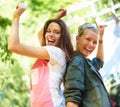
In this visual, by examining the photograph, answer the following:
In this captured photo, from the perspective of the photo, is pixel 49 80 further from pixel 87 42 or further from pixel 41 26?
pixel 41 26

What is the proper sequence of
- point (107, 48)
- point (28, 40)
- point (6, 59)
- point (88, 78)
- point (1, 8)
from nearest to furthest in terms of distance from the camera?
point (88, 78) → point (6, 59) → point (1, 8) → point (28, 40) → point (107, 48)

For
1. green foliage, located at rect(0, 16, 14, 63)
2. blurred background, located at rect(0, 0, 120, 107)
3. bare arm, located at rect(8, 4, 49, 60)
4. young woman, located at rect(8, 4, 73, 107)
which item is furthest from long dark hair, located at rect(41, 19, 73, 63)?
blurred background, located at rect(0, 0, 120, 107)

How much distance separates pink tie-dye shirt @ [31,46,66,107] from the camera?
172 cm

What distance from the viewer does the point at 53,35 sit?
5.94 ft

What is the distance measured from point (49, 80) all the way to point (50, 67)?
0.20 feet

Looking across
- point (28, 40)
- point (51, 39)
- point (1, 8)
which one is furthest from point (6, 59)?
point (51, 39)

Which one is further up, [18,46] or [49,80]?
[18,46]

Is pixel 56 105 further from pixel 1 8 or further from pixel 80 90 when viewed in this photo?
pixel 1 8

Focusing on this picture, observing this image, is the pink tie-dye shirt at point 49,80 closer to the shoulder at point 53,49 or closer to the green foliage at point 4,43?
the shoulder at point 53,49

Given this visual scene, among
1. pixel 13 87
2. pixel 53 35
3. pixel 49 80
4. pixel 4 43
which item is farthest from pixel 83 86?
pixel 13 87

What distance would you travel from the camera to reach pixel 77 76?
169 cm

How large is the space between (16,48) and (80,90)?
1.06ft

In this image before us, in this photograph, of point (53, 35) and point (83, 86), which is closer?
point (83, 86)

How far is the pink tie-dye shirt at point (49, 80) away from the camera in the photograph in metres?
1.72
